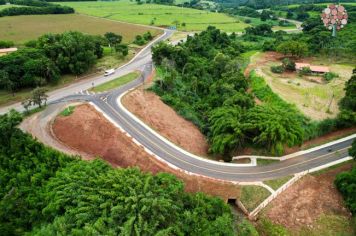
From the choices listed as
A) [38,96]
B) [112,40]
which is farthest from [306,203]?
[112,40]

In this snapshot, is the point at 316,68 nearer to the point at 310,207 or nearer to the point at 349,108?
the point at 349,108

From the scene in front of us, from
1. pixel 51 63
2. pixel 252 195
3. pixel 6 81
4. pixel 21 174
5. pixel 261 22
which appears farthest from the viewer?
pixel 261 22

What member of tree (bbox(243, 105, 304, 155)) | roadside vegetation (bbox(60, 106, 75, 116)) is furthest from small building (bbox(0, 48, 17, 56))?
tree (bbox(243, 105, 304, 155))

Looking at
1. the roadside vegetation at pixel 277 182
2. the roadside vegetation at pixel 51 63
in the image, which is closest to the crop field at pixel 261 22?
the roadside vegetation at pixel 51 63

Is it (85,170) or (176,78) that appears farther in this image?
(176,78)

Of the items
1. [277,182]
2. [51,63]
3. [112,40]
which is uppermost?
[112,40]

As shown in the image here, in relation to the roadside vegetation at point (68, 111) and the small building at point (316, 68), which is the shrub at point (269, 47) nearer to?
the small building at point (316, 68)

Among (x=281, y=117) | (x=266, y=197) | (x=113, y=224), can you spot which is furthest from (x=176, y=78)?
(x=113, y=224)

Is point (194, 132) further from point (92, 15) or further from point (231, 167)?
point (92, 15)
